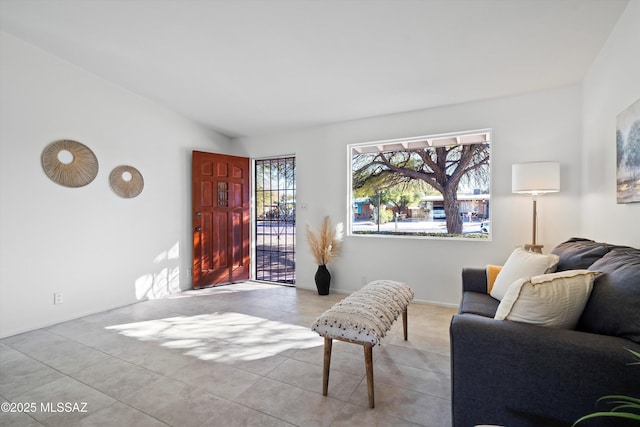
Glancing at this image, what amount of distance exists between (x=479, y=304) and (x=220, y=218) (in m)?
3.90

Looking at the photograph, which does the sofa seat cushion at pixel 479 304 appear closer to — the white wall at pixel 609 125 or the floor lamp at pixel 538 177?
the white wall at pixel 609 125

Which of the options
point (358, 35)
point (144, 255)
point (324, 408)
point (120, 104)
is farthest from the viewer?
point (144, 255)

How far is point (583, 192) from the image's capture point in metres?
3.06

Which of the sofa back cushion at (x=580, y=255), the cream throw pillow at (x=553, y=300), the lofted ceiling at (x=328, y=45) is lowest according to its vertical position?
the cream throw pillow at (x=553, y=300)

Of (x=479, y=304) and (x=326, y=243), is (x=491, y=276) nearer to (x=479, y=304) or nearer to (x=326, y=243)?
(x=479, y=304)

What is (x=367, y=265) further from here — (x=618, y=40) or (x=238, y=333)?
(x=618, y=40)

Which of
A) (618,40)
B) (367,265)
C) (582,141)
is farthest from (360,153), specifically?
(618,40)

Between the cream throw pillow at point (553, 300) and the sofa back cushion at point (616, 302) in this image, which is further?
the cream throw pillow at point (553, 300)

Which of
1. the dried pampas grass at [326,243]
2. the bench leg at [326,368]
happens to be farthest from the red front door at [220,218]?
the bench leg at [326,368]

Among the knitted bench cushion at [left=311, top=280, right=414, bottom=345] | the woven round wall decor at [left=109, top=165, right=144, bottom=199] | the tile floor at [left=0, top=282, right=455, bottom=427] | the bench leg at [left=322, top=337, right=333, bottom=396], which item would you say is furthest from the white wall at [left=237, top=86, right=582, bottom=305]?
the bench leg at [left=322, top=337, right=333, bottom=396]

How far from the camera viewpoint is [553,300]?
55.1 inches

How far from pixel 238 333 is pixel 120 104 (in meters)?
3.19

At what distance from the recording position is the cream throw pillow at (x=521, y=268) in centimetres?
211

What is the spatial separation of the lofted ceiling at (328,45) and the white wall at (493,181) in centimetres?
21
